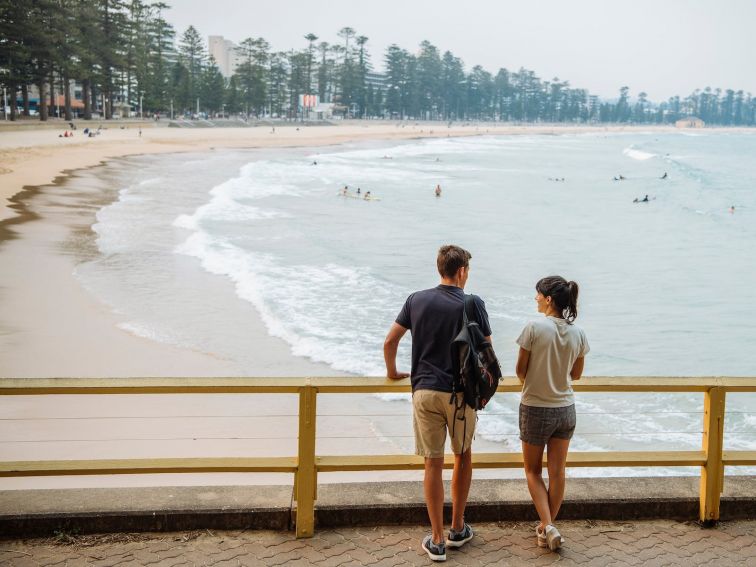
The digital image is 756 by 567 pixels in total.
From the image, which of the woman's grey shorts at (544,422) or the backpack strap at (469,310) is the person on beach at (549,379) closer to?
the woman's grey shorts at (544,422)

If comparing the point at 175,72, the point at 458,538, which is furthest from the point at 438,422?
the point at 175,72

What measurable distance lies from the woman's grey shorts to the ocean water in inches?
158

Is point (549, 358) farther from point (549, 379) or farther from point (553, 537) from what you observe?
point (553, 537)

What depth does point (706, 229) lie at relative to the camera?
36906 millimetres

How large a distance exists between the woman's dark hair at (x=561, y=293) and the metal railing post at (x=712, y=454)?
0.91 metres

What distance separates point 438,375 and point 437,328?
220 millimetres

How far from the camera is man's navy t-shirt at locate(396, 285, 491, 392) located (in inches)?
151

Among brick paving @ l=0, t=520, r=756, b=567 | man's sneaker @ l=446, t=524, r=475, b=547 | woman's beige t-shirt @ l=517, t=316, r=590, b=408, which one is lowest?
brick paving @ l=0, t=520, r=756, b=567

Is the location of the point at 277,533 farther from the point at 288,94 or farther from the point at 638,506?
the point at 288,94

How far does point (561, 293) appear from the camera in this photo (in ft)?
12.9

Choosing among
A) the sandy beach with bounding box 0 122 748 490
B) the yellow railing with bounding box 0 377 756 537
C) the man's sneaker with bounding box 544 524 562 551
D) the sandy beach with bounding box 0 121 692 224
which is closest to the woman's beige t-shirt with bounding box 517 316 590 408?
the yellow railing with bounding box 0 377 756 537

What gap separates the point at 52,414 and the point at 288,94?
141 m

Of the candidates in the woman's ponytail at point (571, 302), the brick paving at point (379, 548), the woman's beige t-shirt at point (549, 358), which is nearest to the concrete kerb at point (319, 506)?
the brick paving at point (379, 548)

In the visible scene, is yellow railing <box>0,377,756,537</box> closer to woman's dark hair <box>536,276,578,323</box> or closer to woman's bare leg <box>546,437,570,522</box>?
woman's bare leg <box>546,437,570,522</box>
